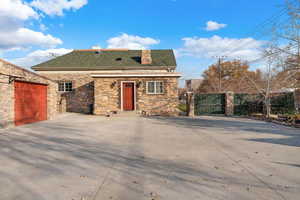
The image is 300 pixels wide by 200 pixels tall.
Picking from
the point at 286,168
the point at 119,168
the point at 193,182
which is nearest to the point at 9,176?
the point at 119,168

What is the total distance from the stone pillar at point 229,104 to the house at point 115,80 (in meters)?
4.35

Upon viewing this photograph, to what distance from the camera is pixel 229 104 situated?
→ 14.9 meters

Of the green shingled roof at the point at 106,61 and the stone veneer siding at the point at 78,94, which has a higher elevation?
the green shingled roof at the point at 106,61

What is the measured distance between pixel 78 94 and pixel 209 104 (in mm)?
12114

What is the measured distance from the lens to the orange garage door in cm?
898

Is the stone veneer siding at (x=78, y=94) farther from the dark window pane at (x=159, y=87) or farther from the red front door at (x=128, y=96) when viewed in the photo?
the dark window pane at (x=159, y=87)

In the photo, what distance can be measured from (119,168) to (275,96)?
51.8 feet

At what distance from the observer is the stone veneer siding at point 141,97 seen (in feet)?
47.0

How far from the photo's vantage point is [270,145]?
570 cm

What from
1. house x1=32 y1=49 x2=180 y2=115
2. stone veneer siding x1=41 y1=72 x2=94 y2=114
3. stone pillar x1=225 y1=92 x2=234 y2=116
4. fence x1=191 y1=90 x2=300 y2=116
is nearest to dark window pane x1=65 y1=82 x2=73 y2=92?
house x1=32 y1=49 x2=180 y2=115

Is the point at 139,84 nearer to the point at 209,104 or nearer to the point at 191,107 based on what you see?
the point at 191,107

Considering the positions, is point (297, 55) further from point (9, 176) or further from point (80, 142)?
point (9, 176)

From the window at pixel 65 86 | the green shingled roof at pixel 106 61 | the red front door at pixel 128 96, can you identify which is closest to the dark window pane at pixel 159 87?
the red front door at pixel 128 96

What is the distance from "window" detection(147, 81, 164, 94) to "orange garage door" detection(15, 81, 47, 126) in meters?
7.45
